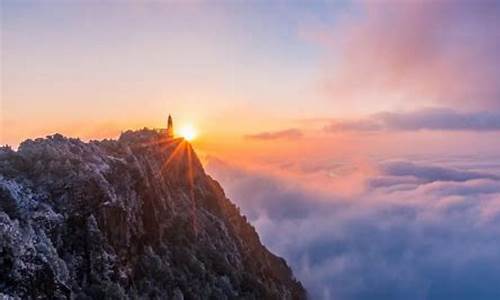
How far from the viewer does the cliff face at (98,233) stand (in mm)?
111312

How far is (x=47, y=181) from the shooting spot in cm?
13538

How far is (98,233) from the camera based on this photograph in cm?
13450

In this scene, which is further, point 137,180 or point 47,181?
point 137,180

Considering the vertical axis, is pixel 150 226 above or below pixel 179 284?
above

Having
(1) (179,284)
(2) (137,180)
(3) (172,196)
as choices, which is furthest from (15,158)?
(3) (172,196)

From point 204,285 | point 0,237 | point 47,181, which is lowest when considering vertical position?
point 204,285

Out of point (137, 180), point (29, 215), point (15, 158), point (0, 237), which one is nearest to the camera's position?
point (0, 237)

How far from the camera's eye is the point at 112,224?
465ft

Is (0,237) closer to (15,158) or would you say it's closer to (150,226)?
(15,158)

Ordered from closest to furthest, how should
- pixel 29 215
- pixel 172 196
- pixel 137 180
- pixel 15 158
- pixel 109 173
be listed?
pixel 29 215 < pixel 15 158 < pixel 109 173 < pixel 137 180 < pixel 172 196

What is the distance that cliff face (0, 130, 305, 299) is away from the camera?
111312 millimetres

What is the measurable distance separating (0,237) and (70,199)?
94.8 ft

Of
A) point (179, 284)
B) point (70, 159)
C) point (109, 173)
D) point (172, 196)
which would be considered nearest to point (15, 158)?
point (70, 159)

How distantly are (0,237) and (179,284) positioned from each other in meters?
62.6
